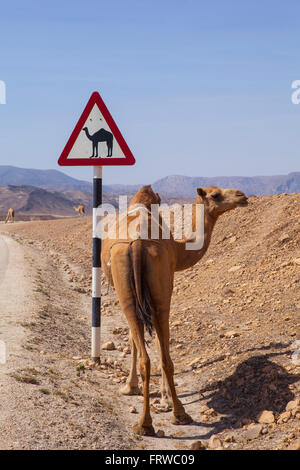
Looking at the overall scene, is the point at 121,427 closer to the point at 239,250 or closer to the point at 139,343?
the point at 139,343

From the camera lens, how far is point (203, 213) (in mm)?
7672

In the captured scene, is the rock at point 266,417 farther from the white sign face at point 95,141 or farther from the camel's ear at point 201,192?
the white sign face at point 95,141

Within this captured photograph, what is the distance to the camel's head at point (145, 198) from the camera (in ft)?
24.2

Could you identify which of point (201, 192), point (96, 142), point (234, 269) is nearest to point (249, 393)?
point (201, 192)

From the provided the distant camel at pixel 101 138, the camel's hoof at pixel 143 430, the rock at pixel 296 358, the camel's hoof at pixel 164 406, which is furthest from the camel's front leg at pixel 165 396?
the distant camel at pixel 101 138

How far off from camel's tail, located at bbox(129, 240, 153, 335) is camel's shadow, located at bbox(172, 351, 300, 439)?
1.40 metres

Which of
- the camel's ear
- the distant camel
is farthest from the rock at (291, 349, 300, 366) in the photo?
the distant camel

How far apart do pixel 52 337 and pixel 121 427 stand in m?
3.50

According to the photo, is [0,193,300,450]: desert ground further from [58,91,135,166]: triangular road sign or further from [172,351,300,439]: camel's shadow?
[58,91,135,166]: triangular road sign

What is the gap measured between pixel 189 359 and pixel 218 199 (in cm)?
271

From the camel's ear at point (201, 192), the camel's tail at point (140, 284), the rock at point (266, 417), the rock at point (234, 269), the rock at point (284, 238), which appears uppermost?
the camel's ear at point (201, 192)

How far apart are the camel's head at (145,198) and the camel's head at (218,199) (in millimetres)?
644

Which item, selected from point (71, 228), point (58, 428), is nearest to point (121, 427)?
point (58, 428)

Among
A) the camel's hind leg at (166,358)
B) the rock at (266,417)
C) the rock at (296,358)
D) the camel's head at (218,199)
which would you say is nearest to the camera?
the rock at (266,417)
